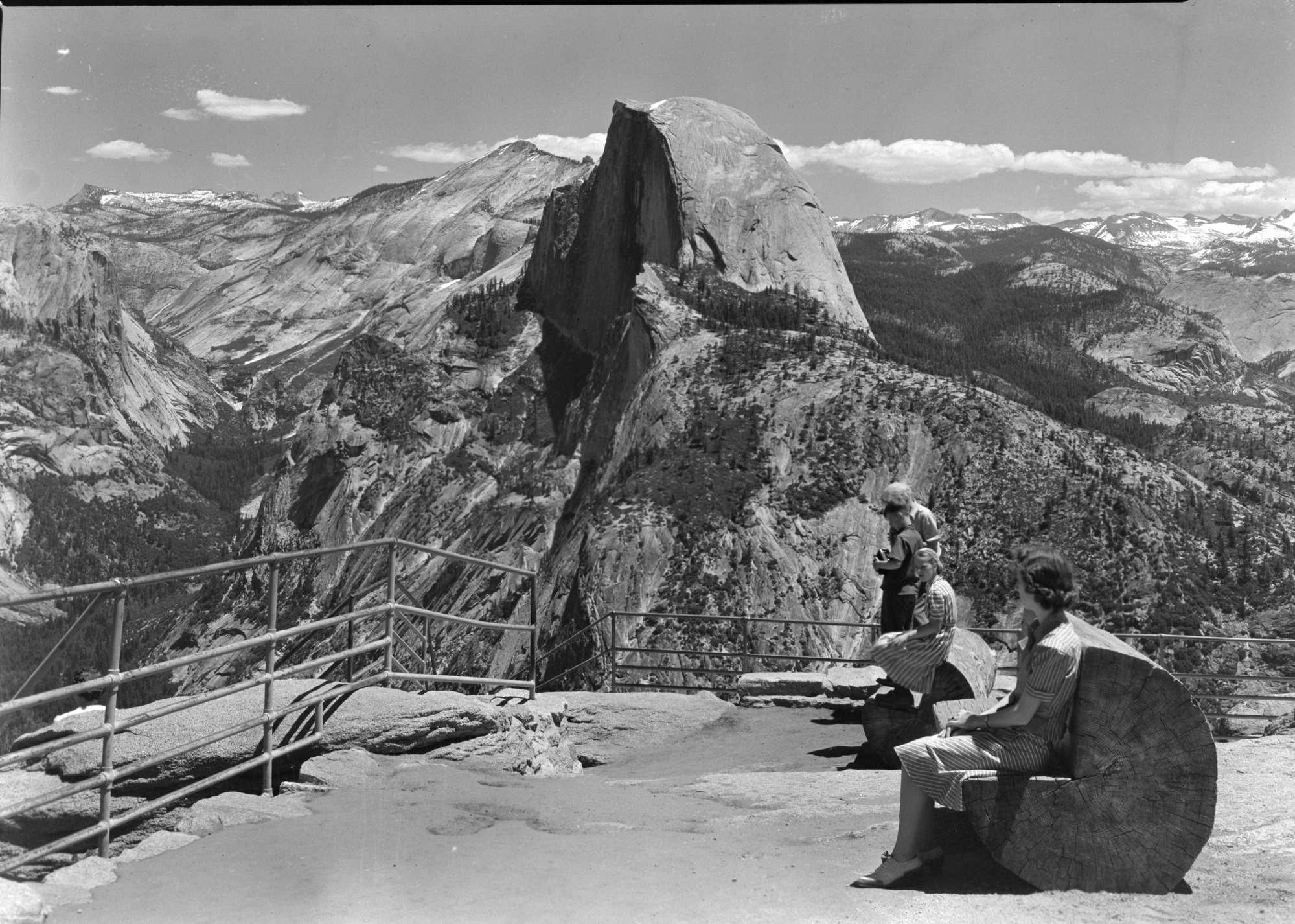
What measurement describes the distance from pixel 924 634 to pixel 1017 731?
4.55 feet

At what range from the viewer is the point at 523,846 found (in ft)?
23.5

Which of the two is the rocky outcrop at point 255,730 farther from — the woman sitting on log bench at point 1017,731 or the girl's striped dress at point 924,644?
the woman sitting on log bench at point 1017,731

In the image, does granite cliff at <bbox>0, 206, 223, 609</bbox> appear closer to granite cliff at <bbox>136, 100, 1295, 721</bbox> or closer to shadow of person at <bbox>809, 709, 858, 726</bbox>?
granite cliff at <bbox>136, 100, 1295, 721</bbox>

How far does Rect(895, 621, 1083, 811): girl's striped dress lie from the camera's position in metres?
6.31

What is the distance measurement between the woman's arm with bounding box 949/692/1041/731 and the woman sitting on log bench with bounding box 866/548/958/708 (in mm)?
1203

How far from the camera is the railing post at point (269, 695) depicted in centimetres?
789

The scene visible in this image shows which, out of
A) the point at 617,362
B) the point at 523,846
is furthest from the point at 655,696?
the point at 617,362

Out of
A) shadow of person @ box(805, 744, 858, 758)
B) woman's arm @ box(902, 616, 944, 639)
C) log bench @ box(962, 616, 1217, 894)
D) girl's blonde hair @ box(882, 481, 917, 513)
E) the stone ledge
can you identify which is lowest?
the stone ledge

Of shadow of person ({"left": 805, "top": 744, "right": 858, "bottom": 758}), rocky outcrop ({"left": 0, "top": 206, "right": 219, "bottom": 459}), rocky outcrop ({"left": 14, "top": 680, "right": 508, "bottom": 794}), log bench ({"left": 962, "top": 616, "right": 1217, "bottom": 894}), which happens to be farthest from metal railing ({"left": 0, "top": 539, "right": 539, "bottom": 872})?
rocky outcrop ({"left": 0, "top": 206, "right": 219, "bottom": 459})

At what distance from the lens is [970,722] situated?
655 cm

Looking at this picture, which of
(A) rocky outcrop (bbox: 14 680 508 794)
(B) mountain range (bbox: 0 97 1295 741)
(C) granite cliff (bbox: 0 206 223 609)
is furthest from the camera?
(C) granite cliff (bbox: 0 206 223 609)

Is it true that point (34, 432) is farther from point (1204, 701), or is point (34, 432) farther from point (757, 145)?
point (1204, 701)

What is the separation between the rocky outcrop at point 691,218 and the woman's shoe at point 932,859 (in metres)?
46.9

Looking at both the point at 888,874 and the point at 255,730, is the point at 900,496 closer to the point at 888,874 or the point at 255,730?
the point at 888,874
